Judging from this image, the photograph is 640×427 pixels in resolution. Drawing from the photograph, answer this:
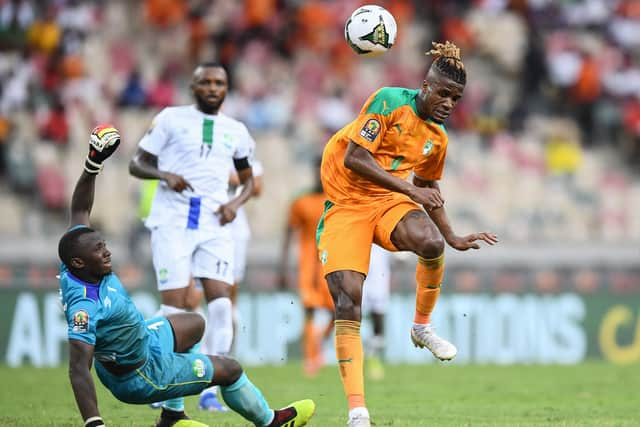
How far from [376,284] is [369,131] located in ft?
21.9

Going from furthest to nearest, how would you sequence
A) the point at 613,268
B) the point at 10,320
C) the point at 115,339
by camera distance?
the point at 613,268 < the point at 10,320 < the point at 115,339

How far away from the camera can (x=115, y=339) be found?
7047 mm

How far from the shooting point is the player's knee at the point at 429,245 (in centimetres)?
802

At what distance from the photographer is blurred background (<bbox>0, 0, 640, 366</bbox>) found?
16.8 metres

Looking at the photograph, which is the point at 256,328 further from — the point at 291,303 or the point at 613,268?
the point at 613,268

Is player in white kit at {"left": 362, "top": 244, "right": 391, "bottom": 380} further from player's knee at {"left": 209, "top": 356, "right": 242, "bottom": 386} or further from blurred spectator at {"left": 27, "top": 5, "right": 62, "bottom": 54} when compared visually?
blurred spectator at {"left": 27, "top": 5, "right": 62, "bottom": 54}

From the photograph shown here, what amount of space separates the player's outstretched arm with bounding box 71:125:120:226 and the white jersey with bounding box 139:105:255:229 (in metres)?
2.15

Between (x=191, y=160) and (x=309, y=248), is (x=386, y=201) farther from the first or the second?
(x=309, y=248)

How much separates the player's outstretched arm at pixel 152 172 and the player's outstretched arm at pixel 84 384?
3.08m

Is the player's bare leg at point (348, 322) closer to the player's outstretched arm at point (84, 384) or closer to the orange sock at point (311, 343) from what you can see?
the player's outstretched arm at point (84, 384)

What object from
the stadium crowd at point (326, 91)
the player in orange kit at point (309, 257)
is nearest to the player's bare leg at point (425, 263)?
the player in orange kit at point (309, 257)

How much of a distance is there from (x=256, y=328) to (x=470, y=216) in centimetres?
437

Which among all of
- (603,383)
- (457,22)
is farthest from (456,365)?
(457,22)

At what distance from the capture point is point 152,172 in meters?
9.84
